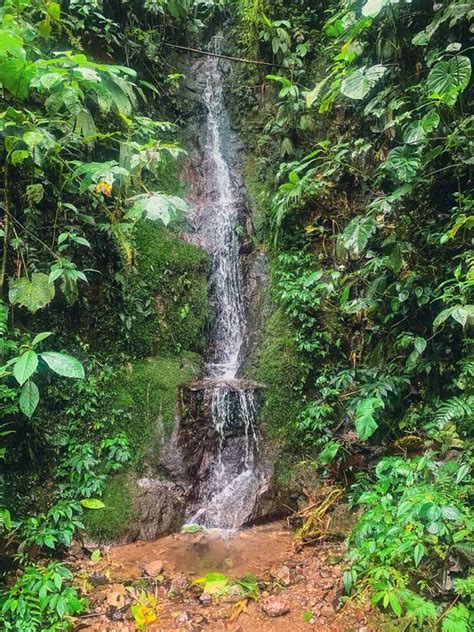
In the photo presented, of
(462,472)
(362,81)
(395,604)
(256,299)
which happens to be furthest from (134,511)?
(362,81)

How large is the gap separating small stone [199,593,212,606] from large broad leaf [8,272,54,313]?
8.58 feet

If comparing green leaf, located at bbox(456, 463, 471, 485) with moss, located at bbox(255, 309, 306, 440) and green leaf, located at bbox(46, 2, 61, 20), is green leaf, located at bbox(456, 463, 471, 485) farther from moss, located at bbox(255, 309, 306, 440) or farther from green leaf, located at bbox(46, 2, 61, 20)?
green leaf, located at bbox(46, 2, 61, 20)

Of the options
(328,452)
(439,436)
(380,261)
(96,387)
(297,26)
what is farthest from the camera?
(297,26)

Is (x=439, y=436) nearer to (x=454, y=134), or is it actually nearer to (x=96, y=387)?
Result: (x=454, y=134)

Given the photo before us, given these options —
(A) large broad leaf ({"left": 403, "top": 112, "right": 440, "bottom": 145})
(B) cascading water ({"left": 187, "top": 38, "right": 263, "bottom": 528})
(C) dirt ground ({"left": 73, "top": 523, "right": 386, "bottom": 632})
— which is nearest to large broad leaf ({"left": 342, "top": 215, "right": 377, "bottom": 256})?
(A) large broad leaf ({"left": 403, "top": 112, "right": 440, "bottom": 145})

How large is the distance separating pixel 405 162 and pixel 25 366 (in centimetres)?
325

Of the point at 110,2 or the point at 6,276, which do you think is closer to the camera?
the point at 6,276

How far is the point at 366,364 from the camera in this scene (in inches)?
166

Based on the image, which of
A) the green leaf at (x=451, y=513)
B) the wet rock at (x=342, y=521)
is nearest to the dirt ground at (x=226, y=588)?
the wet rock at (x=342, y=521)

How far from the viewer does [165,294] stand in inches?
213

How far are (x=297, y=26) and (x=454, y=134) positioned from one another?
493 centimetres

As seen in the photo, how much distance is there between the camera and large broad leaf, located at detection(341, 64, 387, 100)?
133 inches

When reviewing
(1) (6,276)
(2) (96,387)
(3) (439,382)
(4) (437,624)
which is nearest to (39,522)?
(2) (96,387)

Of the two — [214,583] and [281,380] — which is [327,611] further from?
[281,380]
